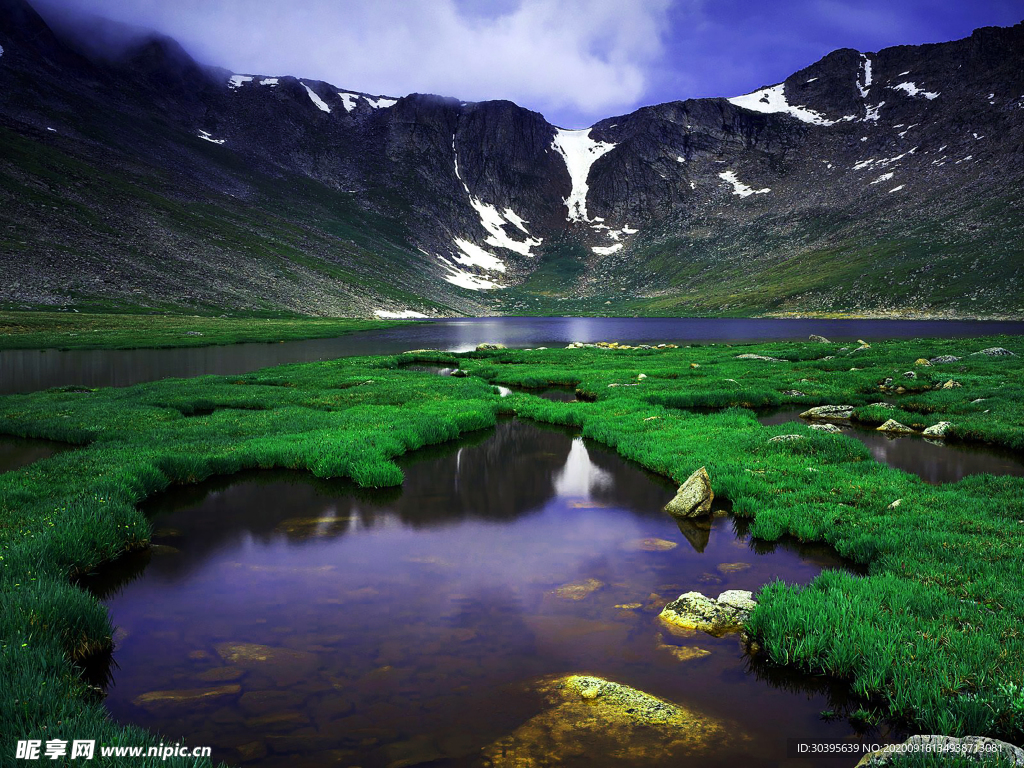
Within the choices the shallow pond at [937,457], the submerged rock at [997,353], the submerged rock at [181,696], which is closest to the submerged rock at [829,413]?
the shallow pond at [937,457]

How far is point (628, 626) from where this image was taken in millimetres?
10180

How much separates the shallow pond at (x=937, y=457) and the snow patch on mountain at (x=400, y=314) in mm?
158015

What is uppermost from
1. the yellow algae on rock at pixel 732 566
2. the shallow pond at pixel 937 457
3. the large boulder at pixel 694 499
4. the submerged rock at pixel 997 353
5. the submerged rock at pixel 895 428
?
the submerged rock at pixel 997 353

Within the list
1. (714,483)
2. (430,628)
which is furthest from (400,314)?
(430,628)

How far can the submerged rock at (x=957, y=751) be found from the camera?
5516mm

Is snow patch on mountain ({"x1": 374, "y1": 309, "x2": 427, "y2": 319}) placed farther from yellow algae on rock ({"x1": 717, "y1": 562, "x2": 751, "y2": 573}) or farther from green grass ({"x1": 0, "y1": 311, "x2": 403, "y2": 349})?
yellow algae on rock ({"x1": 717, "y1": 562, "x2": 751, "y2": 573})

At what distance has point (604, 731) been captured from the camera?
7340mm

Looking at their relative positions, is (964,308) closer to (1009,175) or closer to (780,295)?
(780,295)

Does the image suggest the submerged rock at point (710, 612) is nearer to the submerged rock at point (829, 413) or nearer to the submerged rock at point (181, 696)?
the submerged rock at point (181, 696)

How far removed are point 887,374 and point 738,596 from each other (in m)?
36.4

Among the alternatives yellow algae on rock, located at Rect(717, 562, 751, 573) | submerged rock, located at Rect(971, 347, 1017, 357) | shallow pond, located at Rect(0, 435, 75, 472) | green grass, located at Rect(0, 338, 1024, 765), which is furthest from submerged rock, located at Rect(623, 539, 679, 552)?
submerged rock, located at Rect(971, 347, 1017, 357)

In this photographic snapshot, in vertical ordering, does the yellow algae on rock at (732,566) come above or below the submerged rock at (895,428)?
below

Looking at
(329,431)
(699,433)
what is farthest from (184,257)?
(699,433)

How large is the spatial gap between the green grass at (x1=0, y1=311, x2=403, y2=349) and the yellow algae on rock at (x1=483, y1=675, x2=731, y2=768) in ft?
249
